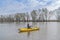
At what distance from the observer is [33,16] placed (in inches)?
1873

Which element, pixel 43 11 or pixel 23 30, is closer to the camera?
pixel 23 30

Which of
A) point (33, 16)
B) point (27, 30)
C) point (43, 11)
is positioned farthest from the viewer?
point (33, 16)

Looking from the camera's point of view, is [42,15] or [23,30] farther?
[42,15]

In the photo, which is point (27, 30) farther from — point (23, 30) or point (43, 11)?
point (43, 11)

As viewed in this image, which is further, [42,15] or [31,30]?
[42,15]

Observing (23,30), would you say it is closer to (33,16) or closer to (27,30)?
(27,30)

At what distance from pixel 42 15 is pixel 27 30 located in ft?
88.1

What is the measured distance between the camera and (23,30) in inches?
798

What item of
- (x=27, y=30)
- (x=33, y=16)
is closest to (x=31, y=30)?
(x=27, y=30)

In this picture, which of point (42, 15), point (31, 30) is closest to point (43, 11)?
point (42, 15)

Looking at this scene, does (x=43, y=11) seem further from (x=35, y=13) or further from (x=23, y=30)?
(x=23, y=30)

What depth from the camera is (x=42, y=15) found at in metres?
46.2

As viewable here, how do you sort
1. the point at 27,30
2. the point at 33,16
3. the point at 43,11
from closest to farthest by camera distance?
the point at 27,30 → the point at 43,11 → the point at 33,16

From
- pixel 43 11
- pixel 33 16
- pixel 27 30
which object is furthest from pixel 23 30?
pixel 33 16
